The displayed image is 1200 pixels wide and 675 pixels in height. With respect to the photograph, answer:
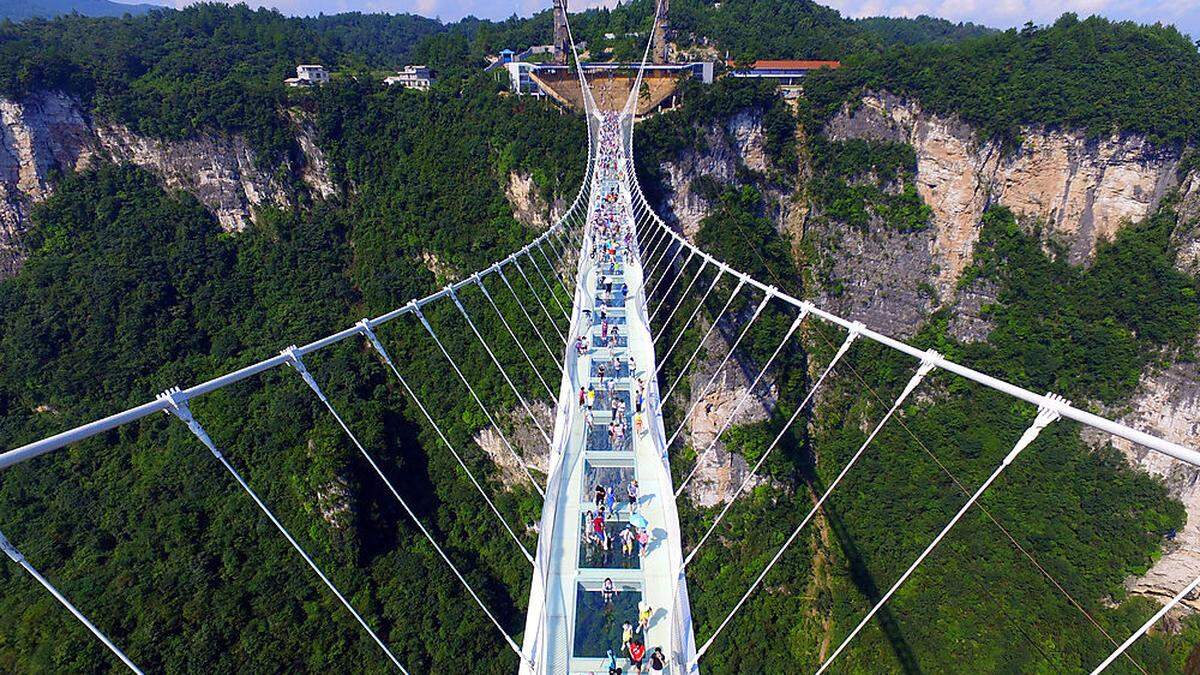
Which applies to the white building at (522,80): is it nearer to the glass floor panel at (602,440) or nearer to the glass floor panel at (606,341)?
the glass floor panel at (606,341)

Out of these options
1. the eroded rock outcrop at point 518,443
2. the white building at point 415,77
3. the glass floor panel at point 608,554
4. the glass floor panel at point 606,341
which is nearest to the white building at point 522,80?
the white building at point 415,77

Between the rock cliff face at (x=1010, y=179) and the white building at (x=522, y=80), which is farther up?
the white building at (x=522, y=80)

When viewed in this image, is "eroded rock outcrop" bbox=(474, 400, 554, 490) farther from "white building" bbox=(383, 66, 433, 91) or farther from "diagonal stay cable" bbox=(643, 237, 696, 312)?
"white building" bbox=(383, 66, 433, 91)

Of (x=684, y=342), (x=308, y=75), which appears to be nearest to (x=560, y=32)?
(x=308, y=75)

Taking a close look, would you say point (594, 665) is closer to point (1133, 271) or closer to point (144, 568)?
point (144, 568)

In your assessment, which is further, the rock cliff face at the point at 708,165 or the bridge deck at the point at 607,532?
the rock cliff face at the point at 708,165
